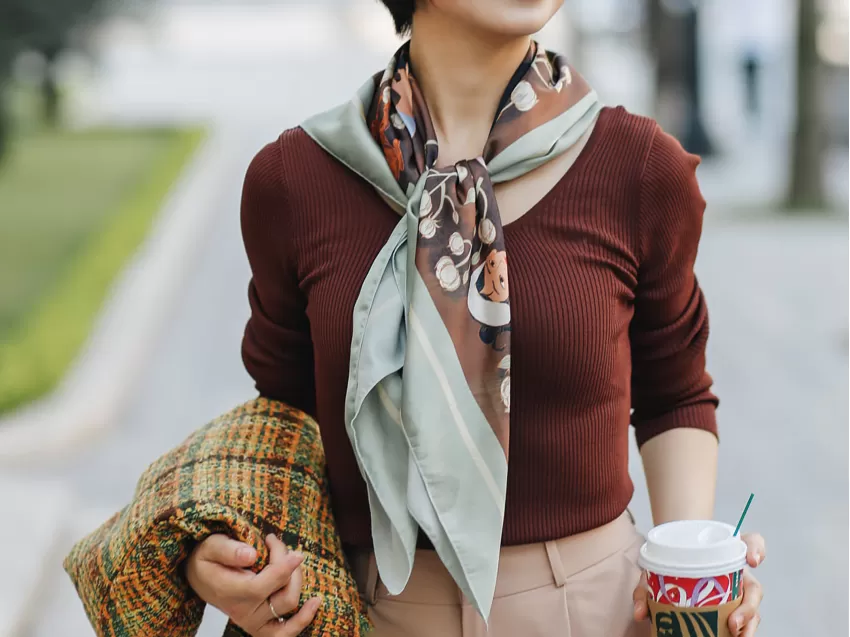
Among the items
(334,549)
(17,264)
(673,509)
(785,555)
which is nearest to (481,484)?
(334,549)

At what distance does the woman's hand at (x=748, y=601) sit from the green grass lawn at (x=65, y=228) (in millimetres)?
6500

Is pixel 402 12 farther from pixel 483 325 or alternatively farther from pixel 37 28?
pixel 37 28

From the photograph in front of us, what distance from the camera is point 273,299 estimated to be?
6.81 feet

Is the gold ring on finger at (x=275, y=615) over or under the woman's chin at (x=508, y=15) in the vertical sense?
under

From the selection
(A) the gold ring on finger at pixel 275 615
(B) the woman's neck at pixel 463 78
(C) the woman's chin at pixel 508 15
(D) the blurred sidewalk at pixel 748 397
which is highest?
(C) the woman's chin at pixel 508 15

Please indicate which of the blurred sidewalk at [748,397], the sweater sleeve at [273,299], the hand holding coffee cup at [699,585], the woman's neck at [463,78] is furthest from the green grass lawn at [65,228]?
the hand holding coffee cup at [699,585]

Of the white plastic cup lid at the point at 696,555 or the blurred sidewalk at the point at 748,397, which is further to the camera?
the blurred sidewalk at the point at 748,397

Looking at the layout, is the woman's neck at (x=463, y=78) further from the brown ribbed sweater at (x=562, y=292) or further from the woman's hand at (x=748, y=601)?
the woman's hand at (x=748, y=601)

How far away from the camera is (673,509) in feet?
6.65

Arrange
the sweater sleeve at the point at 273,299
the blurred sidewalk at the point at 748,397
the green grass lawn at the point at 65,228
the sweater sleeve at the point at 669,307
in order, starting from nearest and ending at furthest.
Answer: the sweater sleeve at the point at 669,307, the sweater sleeve at the point at 273,299, the blurred sidewalk at the point at 748,397, the green grass lawn at the point at 65,228

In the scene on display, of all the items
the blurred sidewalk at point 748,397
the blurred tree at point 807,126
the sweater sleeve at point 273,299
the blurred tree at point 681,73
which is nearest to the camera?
the sweater sleeve at point 273,299

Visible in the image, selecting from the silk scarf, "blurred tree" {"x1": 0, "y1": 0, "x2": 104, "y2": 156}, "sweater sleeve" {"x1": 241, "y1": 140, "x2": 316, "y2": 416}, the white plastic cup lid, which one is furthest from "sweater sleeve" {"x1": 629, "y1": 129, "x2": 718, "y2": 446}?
"blurred tree" {"x1": 0, "y1": 0, "x2": 104, "y2": 156}

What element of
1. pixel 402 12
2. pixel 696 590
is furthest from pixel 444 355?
pixel 402 12

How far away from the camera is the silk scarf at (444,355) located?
71.2 inches
